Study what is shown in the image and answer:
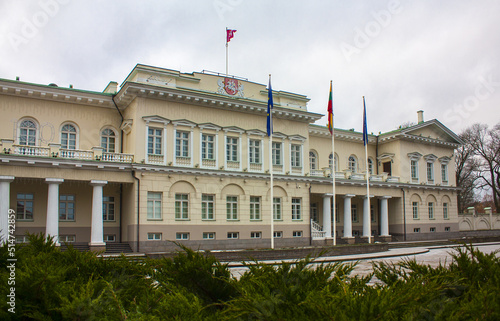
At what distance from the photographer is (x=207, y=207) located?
31859 millimetres

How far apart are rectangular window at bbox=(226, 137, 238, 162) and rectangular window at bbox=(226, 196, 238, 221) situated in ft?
9.40

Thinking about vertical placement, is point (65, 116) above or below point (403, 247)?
above

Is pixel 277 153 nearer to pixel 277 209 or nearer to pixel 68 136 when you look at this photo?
pixel 277 209

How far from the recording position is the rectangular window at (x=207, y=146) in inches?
1271

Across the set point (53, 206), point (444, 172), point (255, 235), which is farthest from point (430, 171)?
point (53, 206)

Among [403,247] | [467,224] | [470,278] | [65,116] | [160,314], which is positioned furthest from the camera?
[467,224]

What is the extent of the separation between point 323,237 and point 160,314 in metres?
33.8

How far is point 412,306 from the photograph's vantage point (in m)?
3.98

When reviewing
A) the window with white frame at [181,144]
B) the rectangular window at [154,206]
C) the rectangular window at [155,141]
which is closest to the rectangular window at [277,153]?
the window with white frame at [181,144]

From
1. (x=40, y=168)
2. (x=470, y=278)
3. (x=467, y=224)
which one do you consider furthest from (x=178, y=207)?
(x=467, y=224)

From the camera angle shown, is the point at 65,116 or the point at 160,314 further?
the point at 65,116

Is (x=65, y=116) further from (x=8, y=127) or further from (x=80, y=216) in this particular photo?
(x=80, y=216)

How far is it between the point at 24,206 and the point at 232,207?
13709 mm

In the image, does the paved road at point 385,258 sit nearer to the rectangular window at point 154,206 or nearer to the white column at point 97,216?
the rectangular window at point 154,206
